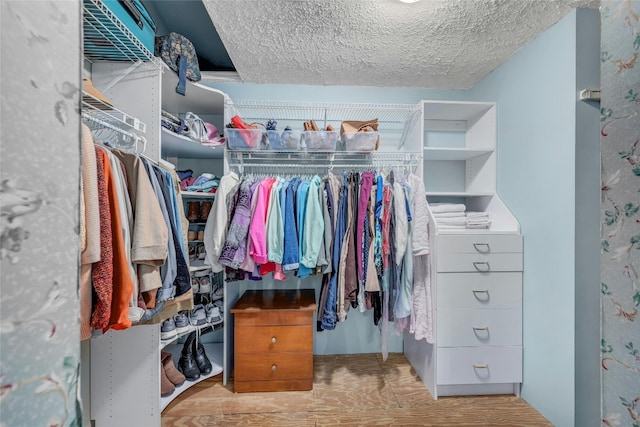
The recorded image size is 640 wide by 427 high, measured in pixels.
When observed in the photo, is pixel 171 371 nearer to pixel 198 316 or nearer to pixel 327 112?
pixel 198 316

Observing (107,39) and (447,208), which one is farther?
(447,208)

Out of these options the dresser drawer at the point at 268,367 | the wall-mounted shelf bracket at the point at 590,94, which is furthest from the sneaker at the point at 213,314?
the wall-mounted shelf bracket at the point at 590,94

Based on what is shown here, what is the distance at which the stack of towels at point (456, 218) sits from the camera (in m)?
1.81

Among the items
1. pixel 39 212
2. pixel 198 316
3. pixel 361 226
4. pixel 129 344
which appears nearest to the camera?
pixel 39 212

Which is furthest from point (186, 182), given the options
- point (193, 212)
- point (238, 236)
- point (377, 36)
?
point (377, 36)

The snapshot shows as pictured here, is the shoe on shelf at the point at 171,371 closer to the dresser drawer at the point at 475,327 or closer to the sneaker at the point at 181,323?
the sneaker at the point at 181,323

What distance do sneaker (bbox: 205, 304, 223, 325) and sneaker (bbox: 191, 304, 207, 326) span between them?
3 centimetres

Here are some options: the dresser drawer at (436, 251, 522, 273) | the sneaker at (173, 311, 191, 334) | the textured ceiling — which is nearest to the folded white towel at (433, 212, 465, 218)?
the dresser drawer at (436, 251, 522, 273)

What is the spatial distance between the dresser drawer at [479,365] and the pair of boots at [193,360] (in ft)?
5.03

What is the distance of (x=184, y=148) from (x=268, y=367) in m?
1.57

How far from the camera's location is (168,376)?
5.39 feet

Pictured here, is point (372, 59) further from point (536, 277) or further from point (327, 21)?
point (536, 277)

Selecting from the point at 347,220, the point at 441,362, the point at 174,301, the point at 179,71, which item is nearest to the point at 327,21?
the point at 179,71

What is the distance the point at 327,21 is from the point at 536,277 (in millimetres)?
1905
